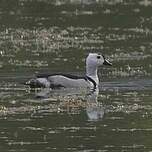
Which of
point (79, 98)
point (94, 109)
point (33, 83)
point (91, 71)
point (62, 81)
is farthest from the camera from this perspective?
point (91, 71)

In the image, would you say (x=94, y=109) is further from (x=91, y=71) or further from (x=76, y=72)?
(x=76, y=72)

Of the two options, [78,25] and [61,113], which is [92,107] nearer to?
[61,113]

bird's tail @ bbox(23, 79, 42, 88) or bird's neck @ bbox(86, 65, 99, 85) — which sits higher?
bird's neck @ bbox(86, 65, 99, 85)

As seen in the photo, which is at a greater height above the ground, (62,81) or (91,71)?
(91,71)

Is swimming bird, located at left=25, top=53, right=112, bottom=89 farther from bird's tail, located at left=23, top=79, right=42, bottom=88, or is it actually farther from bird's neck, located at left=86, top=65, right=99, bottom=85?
bird's neck, located at left=86, top=65, right=99, bottom=85

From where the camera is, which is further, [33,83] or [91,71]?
[91,71]

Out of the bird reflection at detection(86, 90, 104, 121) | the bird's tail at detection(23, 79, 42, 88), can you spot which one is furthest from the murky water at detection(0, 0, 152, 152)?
the bird's tail at detection(23, 79, 42, 88)

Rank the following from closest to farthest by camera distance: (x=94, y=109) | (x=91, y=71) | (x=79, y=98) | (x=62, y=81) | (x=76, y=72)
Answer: (x=94, y=109) → (x=79, y=98) → (x=62, y=81) → (x=91, y=71) → (x=76, y=72)

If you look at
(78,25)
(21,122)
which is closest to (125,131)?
(21,122)

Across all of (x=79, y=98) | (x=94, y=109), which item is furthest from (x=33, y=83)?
(x=94, y=109)

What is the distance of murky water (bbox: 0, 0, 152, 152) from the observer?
14609 mm

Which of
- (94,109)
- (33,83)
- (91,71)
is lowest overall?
(94,109)

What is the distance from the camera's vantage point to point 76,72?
2325 cm

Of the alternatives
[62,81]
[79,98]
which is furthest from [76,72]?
[79,98]
